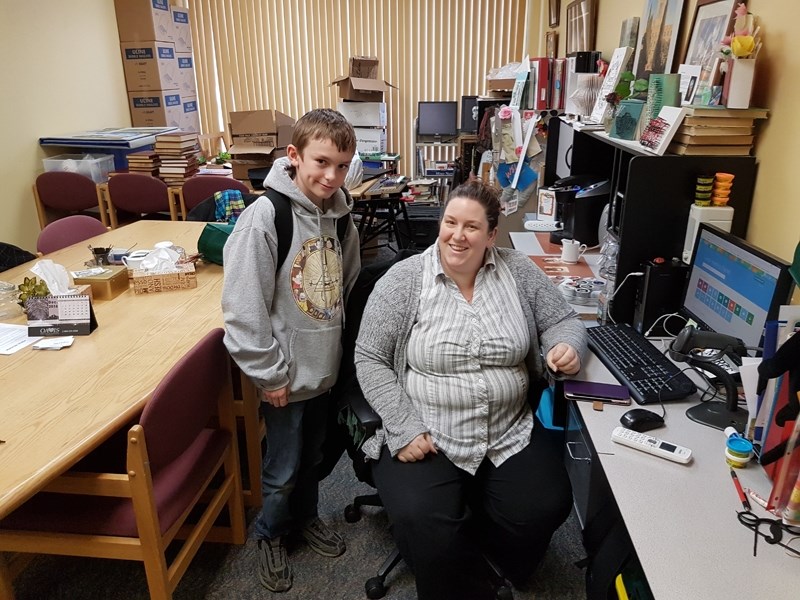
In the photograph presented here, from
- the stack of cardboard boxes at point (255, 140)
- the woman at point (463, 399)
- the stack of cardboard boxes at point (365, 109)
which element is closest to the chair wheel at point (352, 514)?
the woman at point (463, 399)

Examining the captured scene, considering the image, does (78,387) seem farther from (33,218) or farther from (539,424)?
(33,218)

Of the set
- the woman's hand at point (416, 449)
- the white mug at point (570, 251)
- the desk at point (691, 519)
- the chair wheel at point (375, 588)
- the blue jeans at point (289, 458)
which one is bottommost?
the chair wheel at point (375, 588)

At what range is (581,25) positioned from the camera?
3504 mm

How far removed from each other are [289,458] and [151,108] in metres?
4.57

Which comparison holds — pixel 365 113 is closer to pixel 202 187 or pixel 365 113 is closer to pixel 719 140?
pixel 202 187

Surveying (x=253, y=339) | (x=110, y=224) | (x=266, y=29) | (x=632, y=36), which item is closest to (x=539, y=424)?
(x=253, y=339)

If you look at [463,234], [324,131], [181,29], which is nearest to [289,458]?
[463,234]

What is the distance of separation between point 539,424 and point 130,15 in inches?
202

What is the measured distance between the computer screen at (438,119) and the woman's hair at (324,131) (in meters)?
4.30

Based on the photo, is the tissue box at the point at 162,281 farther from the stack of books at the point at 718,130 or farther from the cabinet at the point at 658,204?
the stack of books at the point at 718,130

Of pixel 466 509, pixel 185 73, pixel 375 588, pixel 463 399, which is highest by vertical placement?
pixel 185 73

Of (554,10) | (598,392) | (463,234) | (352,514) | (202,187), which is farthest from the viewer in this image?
(554,10)

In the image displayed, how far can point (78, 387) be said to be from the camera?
1.47m

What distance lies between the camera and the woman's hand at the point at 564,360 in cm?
151
